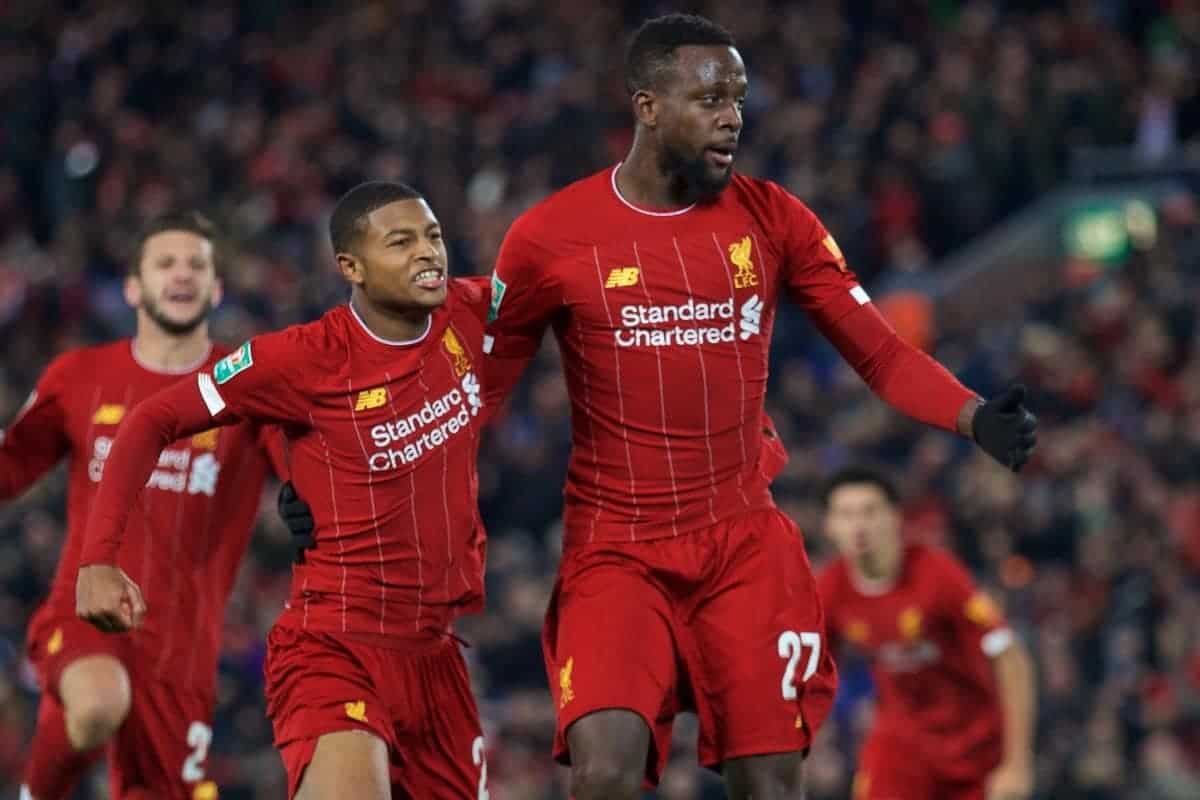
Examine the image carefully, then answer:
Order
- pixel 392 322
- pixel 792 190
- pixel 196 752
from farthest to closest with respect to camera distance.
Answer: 1. pixel 792 190
2. pixel 196 752
3. pixel 392 322

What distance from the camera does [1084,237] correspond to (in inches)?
666

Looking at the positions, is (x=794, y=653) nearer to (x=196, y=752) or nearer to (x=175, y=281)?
(x=196, y=752)

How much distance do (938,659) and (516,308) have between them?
3.16 m

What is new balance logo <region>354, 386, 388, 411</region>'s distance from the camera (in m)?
6.06

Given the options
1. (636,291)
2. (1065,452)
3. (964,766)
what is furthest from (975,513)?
(636,291)

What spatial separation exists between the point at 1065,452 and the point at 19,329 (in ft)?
24.6

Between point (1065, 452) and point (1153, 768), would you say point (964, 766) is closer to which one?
point (1153, 768)

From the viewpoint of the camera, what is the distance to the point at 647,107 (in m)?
6.11

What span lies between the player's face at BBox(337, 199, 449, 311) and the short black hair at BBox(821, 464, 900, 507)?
3114 mm

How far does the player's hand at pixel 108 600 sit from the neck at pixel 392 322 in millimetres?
968

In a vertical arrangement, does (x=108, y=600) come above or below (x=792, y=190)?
below

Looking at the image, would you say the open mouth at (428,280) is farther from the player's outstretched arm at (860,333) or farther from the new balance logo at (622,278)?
the player's outstretched arm at (860,333)

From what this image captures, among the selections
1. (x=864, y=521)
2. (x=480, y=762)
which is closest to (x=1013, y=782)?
(x=864, y=521)

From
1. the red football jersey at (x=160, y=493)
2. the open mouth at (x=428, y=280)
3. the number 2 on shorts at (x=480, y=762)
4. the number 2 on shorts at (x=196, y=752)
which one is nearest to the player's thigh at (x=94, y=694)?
the red football jersey at (x=160, y=493)
